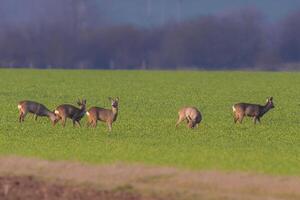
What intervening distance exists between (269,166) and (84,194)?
208 inches

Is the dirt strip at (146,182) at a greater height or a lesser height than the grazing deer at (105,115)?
lesser

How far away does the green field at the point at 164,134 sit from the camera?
24625mm

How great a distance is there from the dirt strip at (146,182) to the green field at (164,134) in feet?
3.49

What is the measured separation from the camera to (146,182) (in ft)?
68.4

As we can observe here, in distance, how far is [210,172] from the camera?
868 inches

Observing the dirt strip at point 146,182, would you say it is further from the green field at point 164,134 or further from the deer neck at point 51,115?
the deer neck at point 51,115

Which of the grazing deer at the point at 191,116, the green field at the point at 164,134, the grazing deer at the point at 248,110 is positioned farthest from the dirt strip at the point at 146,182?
the grazing deer at the point at 248,110

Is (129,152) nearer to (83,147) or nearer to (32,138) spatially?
(83,147)

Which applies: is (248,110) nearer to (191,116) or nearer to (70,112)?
(191,116)

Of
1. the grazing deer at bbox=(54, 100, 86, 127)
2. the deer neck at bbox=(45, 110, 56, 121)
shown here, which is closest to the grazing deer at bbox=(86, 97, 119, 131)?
the grazing deer at bbox=(54, 100, 86, 127)

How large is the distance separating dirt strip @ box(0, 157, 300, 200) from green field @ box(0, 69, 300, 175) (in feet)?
3.49

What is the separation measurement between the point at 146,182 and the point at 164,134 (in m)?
10.4

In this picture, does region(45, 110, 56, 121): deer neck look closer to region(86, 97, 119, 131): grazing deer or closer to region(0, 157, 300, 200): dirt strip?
region(86, 97, 119, 131): grazing deer

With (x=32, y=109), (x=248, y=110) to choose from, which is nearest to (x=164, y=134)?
(x=248, y=110)
